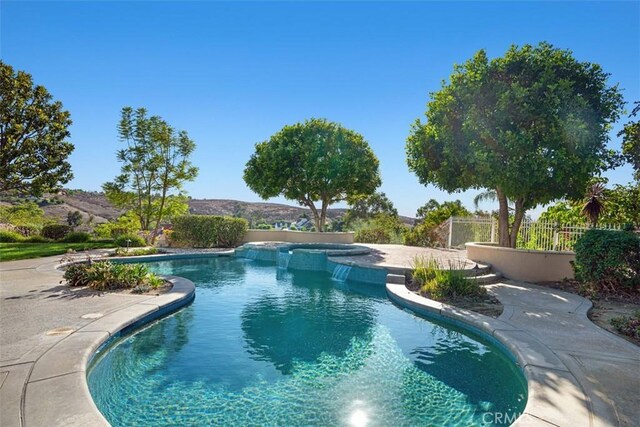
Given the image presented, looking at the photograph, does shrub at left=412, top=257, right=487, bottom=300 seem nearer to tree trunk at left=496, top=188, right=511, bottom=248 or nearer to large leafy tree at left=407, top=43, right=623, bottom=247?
large leafy tree at left=407, top=43, right=623, bottom=247

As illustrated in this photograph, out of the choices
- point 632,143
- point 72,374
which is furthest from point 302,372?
point 632,143

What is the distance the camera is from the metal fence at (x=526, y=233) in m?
12.3

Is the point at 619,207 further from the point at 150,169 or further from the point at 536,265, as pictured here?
the point at 150,169

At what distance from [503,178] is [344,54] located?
279 inches

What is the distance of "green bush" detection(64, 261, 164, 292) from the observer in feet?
25.2

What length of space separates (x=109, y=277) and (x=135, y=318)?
9.12 feet

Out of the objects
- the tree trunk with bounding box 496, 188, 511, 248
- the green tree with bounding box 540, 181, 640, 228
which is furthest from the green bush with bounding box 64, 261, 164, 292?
the green tree with bounding box 540, 181, 640, 228

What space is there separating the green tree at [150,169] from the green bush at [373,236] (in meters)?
11.1

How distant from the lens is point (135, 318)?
18.3ft

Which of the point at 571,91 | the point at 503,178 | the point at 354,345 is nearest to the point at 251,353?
the point at 354,345

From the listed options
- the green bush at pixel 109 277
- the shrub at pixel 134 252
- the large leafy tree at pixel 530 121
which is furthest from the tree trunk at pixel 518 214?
the shrub at pixel 134 252

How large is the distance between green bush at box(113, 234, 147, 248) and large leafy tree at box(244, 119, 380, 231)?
7.03 meters

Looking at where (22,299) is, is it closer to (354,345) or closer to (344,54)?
(354,345)

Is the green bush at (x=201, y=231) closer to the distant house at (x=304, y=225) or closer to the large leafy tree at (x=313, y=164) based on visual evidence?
the large leafy tree at (x=313, y=164)
